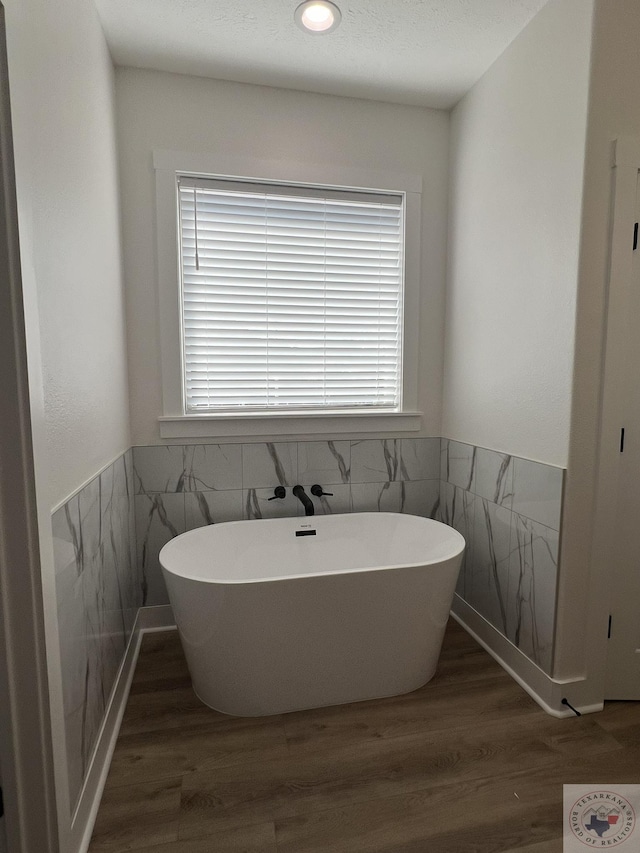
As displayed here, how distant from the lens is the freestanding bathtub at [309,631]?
5.68 ft

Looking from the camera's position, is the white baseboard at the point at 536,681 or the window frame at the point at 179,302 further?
the window frame at the point at 179,302

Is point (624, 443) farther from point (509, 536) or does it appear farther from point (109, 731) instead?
point (109, 731)

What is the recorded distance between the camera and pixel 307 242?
255 cm

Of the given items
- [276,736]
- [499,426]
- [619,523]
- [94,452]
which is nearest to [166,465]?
[94,452]

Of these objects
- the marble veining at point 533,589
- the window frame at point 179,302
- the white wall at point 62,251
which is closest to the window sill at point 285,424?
the window frame at point 179,302

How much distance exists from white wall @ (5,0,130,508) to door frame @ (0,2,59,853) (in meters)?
0.04

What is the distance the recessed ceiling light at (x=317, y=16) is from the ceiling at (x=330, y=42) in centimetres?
3

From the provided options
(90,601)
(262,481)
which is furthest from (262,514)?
(90,601)

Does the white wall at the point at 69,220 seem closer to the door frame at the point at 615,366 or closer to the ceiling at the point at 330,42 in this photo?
the ceiling at the point at 330,42

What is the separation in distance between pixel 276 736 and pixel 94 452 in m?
1.28

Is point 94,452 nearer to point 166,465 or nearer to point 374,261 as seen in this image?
point 166,465

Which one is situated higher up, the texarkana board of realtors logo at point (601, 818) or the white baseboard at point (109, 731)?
the white baseboard at point (109, 731)

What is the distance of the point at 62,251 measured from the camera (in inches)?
52.9

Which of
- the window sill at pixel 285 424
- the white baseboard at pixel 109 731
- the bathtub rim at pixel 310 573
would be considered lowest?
the white baseboard at pixel 109 731
